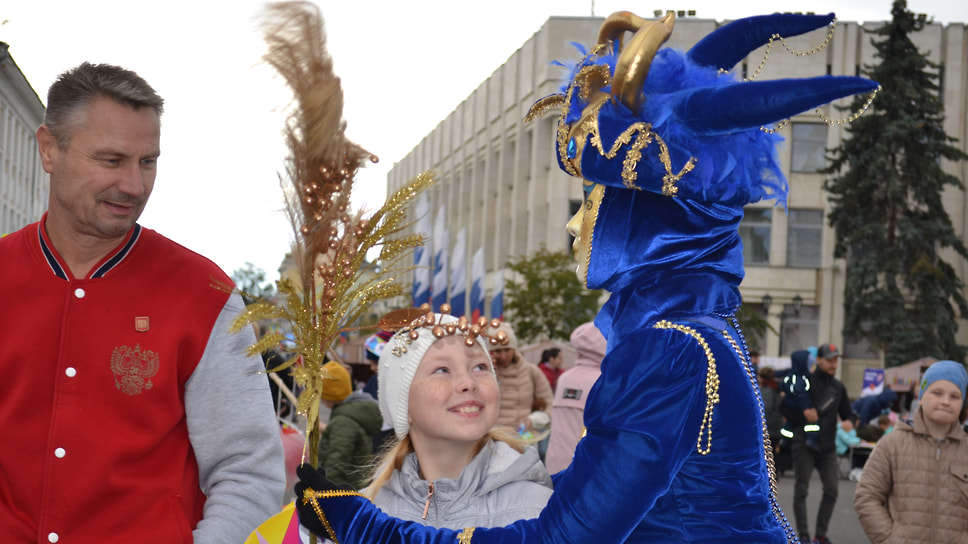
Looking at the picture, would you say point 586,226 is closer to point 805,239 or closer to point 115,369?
point 115,369

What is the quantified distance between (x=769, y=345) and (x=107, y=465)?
41.7 m

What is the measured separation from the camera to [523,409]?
10102 mm

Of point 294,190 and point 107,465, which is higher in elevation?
point 294,190

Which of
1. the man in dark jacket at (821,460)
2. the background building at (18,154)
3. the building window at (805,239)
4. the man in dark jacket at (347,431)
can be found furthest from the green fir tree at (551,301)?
the man in dark jacket at (347,431)

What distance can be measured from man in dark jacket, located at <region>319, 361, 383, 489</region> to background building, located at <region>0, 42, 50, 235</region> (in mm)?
39302

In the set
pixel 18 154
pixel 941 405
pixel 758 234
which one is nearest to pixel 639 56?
pixel 941 405

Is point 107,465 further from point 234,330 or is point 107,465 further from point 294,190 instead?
point 294,190

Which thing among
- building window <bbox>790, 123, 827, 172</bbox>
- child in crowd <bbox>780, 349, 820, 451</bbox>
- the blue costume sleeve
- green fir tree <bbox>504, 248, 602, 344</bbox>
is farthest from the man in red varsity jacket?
building window <bbox>790, 123, 827, 172</bbox>

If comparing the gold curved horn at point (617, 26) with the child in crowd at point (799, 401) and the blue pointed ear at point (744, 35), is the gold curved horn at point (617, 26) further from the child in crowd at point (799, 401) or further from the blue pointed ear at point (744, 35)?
the child in crowd at point (799, 401)

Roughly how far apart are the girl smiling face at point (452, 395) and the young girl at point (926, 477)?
11.7 feet

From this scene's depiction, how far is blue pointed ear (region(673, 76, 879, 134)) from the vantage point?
240 centimetres

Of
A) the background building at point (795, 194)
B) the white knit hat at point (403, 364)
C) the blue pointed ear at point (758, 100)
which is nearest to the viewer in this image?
the blue pointed ear at point (758, 100)

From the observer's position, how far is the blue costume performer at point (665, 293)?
99.7 inches

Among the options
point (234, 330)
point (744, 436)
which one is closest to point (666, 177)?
point (744, 436)
